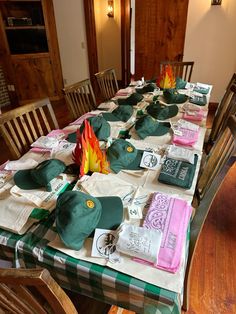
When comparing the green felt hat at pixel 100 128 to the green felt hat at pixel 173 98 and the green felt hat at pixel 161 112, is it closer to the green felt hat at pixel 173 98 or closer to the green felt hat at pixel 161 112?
the green felt hat at pixel 161 112

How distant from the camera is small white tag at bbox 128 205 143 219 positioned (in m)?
0.85

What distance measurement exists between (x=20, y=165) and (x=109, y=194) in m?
0.50

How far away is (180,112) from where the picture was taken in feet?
5.97

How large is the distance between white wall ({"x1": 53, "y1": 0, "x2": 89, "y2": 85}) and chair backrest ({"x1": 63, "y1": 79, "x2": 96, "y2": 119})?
8.02 feet

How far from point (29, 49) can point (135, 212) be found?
4103 millimetres

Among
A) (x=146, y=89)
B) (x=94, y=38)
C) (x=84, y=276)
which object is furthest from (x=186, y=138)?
(x=94, y=38)

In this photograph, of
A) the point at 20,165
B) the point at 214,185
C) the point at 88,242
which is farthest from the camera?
the point at 20,165

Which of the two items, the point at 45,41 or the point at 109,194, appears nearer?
the point at 109,194

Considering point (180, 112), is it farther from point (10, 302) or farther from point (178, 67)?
point (10, 302)

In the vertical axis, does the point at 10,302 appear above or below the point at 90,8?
below

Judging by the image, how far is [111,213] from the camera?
0.85 metres

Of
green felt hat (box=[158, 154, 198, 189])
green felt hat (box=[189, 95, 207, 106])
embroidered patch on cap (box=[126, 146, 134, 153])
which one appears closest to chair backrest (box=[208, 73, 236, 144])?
green felt hat (box=[189, 95, 207, 106])

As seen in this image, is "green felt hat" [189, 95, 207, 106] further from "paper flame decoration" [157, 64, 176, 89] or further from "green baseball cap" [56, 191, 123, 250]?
"green baseball cap" [56, 191, 123, 250]

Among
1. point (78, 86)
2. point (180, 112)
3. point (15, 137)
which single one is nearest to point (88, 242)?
point (15, 137)
